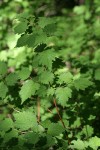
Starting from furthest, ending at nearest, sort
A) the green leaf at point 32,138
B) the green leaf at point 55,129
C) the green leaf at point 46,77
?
the green leaf at point 46,77 → the green leaf at point 55,129 → the green leaf at point 32,138

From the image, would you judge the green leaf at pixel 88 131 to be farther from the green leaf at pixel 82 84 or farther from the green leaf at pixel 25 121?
the green leaf at pixel 25 121

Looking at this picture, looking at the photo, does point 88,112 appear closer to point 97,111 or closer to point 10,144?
point 97,111

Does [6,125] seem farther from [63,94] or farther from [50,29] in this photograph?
[50,29]

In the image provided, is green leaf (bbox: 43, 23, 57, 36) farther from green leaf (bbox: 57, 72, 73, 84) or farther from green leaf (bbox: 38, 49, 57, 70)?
green leaf (bbox: 57, 72, 73, 84)

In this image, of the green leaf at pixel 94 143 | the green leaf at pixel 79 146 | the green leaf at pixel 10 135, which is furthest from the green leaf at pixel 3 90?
the green leaf at pixel 94 143

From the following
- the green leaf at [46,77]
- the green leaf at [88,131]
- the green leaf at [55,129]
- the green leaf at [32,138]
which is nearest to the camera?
the green leaf at [32,138]

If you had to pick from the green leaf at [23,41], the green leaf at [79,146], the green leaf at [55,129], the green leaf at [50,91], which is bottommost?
the green leaf at [79,146]

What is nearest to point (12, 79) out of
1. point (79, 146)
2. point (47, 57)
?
point (47, 57)
